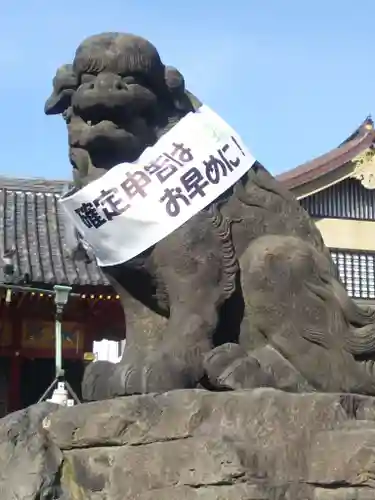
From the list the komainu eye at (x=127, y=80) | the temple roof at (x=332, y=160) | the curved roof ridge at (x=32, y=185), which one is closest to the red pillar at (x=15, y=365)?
the curved roof ridge at (x=32, y=185)

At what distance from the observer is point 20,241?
1465cm

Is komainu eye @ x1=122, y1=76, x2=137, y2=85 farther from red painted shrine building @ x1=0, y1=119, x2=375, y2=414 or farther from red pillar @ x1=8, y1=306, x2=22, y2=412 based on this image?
red pillar @ x1=8, y1=306, x2=22, y2=412

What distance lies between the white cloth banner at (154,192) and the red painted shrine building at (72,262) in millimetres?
9369

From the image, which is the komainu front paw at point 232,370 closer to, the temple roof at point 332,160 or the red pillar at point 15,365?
the red pillar at point 15,365

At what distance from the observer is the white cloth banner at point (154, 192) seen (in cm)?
347

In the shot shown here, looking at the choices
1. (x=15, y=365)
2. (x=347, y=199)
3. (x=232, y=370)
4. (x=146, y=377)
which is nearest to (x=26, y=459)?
(x=146, y=377)

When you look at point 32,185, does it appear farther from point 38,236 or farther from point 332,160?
point 332,160

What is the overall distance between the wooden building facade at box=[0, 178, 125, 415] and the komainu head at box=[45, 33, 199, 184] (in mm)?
9466

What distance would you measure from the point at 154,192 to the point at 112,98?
1.35 ft

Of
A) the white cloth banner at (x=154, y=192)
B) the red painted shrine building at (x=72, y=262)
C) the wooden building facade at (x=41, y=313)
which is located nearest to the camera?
the white cloth banner at (x=154, y=192)

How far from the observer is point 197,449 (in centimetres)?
278

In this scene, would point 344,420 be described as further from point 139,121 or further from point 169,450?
point 139,121

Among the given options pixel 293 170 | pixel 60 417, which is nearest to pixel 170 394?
pixel 60 417

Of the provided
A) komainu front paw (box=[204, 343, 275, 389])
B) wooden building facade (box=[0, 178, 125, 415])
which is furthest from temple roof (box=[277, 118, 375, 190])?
komainu front paw (box=[204, 343, 275, 389])
